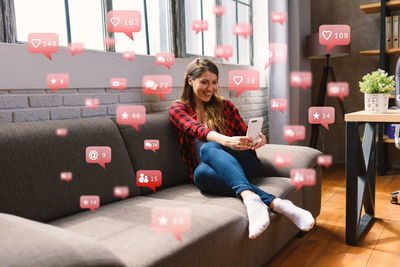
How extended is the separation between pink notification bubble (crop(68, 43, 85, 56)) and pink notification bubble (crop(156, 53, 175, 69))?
18.8 inches

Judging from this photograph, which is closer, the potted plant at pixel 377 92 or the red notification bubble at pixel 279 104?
the potted plant at pixel 377 92

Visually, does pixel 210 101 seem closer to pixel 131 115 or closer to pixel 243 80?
pixel 131 115

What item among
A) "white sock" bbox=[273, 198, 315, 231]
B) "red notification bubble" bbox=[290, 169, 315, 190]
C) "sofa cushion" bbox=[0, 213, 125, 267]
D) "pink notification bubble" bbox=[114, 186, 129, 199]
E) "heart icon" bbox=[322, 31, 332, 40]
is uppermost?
"heart icon" bbox=[322, 31, 332, 40]

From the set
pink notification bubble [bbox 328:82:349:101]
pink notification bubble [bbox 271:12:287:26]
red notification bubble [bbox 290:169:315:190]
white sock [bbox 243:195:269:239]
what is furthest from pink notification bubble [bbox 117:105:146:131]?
pink notification bubble [bbox 328:82:349:101]

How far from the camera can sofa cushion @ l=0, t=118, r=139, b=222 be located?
1222 millimetres

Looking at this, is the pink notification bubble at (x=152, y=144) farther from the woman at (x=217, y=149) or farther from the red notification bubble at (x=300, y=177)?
the red notification bubble at (x=300, y=177)

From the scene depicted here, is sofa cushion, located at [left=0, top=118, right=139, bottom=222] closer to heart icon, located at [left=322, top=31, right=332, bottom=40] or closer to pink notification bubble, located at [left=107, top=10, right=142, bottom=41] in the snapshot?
pink notification bubble, located at [left=107, top=10, right=142, bottom=41]

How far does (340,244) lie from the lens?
182 centimetres

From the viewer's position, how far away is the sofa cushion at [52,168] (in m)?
1.22

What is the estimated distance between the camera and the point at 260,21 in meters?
3.45

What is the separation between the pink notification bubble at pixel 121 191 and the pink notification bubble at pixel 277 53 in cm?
222

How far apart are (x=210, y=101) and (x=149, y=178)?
0.58 metres

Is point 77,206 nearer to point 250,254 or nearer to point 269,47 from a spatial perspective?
point 250,254

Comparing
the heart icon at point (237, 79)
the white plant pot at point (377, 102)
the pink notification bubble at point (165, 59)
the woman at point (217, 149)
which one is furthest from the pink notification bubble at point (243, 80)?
the white plant pot at point (377, 102)
